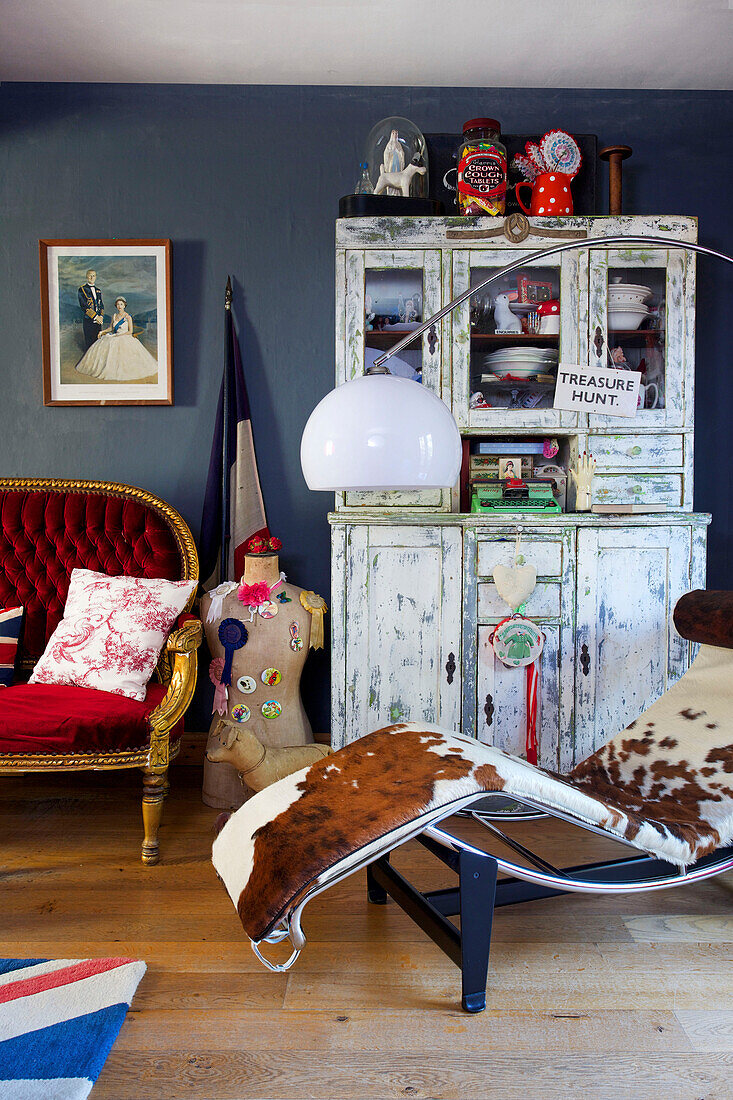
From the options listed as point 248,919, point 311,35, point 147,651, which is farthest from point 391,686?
point 311,35

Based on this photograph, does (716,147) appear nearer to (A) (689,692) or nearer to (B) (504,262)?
(B) (504,262)

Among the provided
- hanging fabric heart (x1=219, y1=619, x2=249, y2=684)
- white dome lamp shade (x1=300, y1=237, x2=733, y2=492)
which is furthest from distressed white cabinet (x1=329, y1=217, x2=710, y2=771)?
white dome lamp shade (x1=300, y1=237, x2=733, y2=492)

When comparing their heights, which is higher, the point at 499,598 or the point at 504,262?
the point at 504,262

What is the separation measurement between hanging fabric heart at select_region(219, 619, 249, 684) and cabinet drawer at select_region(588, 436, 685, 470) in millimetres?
1449

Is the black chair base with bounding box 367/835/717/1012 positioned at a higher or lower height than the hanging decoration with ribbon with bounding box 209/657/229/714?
lower

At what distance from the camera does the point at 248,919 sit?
5.26ft

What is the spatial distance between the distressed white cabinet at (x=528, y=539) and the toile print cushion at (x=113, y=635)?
63cm

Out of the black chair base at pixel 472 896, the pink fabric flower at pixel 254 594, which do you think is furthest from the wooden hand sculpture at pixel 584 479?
the black chair base at pixel 472 896

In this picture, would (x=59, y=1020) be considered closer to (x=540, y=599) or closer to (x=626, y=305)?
(x=540, y=599)

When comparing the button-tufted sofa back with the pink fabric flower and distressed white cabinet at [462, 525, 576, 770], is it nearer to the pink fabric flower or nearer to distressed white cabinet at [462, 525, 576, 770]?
the pink fabric flower

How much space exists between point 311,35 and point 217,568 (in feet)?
6.74

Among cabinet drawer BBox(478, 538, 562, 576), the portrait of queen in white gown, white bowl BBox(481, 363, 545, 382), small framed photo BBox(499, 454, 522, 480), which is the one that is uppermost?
the portrait of queen in white gown

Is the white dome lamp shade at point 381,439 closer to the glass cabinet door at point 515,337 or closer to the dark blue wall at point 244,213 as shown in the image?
the glass cabinet door at point 515,337

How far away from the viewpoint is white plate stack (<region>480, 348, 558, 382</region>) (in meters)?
2.85
